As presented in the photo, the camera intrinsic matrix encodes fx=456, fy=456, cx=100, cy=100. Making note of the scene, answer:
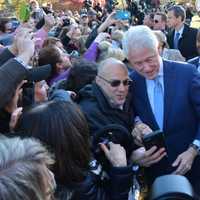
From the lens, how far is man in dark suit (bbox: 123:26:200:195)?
265 cm

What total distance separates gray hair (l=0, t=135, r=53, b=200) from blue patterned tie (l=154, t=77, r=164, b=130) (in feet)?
5.02

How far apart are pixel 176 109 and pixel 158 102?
123 millimetres

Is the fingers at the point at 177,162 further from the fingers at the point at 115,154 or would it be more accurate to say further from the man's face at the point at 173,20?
the man's face at the point at 173,20

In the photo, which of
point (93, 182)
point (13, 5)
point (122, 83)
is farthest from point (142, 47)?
point (13, 5)

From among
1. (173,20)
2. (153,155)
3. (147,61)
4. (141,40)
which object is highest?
(141,40)

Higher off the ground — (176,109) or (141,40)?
(141,40)

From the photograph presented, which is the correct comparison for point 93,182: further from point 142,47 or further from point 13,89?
point 142,47

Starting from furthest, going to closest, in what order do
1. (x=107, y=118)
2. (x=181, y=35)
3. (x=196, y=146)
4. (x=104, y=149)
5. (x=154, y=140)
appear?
(x=181, y=35)
(x=196, y=146)
(x=107, y=118)
(x=154, y=140)
(x=104, y=149)

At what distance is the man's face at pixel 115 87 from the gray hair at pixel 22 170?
4.58 ft

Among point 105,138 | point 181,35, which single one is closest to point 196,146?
point 105,138

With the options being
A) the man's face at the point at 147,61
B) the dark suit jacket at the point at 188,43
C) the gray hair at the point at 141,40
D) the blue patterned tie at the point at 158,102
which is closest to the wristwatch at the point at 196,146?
the blue patterned tie at the point at 158,102

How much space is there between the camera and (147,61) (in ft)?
8.75

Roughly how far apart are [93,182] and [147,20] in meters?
8.62

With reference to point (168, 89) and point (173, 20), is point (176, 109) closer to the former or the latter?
point (168, 89)
